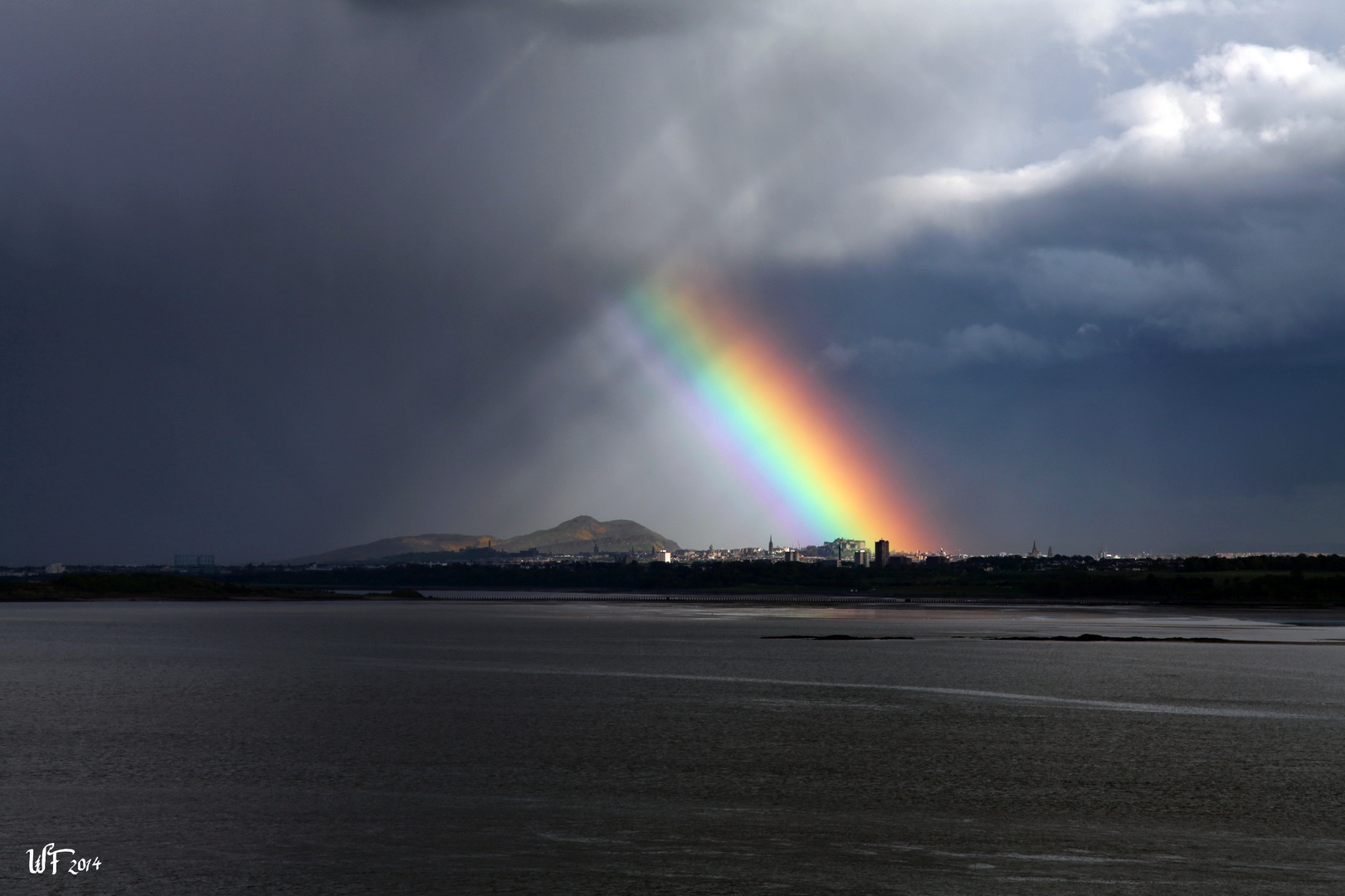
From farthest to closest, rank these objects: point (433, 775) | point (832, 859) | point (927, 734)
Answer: point (927, 734) → point (433, 775) → point (832, 859)

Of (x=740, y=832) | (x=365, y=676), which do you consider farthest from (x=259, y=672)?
(x=740, y=832)

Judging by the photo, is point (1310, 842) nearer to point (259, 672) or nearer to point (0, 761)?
point (0, 761)

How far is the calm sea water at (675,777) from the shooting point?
22.5 metres

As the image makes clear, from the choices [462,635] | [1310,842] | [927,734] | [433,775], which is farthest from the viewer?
[462,635]

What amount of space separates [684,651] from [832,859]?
66700mm

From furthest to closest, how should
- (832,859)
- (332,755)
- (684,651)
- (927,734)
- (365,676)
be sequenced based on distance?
(684,651)
(365,676)
(927,734)
(332,755)
(832,859)

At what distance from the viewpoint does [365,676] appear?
6788 centimetres

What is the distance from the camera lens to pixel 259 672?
7119 cm

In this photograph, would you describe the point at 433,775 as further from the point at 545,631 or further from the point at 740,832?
the point at 545,631

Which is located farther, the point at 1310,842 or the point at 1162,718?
the point at 1162,718

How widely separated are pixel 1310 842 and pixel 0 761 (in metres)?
34.7

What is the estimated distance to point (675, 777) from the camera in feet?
110

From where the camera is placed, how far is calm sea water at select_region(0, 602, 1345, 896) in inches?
885

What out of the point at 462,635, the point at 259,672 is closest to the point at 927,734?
the point at 259,672
